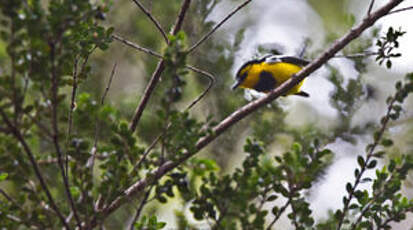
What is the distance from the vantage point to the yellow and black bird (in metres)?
3.38

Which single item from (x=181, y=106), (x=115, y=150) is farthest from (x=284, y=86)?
(x=181, y=106)

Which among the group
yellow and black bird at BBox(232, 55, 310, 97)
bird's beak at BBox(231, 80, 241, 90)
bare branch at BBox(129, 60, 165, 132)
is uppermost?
yellow and black bird at BBox(232, 55, 310, 97)

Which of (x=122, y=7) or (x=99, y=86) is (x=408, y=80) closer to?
(x=99, y=86)

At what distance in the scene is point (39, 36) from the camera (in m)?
1.18

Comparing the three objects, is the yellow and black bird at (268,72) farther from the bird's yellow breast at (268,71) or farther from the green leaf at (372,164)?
the green leaf at (372,164)

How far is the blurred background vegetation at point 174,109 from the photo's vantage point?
1.26 m

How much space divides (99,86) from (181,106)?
2.45ft

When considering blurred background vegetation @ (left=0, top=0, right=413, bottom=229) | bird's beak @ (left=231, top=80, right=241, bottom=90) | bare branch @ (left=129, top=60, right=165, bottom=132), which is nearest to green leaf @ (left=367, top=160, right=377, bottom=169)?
blurred background vegetation @ (left=0, top=0, right=413, bottom=229)

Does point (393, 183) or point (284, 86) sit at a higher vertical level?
point (284, 86)

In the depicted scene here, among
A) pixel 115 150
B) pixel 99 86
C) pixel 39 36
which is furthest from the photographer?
pixel 99 86

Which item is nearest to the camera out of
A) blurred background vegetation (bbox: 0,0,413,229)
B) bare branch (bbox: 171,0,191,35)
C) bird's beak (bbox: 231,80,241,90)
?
blurred background vegetation (bbox: 0,0,413,229)

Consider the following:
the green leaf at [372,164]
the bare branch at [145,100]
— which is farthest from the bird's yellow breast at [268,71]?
the green leaf at [372,164]

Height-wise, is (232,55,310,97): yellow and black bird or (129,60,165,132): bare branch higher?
(232,55,310,97): yellow and black bird

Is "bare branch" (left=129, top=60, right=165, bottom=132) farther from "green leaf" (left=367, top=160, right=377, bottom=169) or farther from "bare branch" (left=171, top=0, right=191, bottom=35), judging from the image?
"green leaf" (left=367, top=160, right=377, bottom=169)
